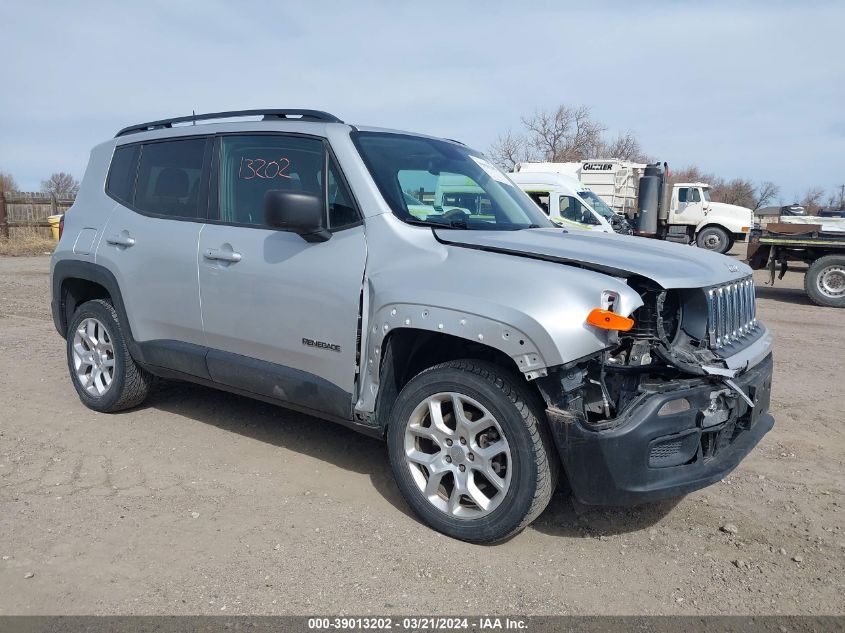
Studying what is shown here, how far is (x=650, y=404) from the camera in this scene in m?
2.96

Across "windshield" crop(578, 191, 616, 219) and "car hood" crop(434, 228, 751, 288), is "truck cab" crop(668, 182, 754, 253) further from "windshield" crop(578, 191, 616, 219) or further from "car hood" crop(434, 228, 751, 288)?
"car hood" crop(434, 228, 751, 288)

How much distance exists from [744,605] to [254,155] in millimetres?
3451

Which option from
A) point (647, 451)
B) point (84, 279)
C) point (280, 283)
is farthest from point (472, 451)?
point (84, 279)

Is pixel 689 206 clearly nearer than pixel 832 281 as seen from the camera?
No

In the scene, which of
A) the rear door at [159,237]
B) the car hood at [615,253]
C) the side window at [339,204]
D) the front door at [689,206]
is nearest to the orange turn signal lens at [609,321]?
the car hood at [615,253]

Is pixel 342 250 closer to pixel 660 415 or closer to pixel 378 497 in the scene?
pixel 378 497

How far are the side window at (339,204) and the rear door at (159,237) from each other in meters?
1.03

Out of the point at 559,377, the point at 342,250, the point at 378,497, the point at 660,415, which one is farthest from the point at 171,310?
the point at 660,415

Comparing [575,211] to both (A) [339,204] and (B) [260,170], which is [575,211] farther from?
(A) [339,204]

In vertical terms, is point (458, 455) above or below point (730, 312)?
below

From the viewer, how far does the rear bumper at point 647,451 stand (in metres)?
2.95

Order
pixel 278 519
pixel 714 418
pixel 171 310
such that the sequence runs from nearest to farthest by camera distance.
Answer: pixel 714 418, pixel 278 519, pixel 171 310

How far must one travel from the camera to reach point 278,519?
3.64 m

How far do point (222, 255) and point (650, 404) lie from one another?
2565 mm
